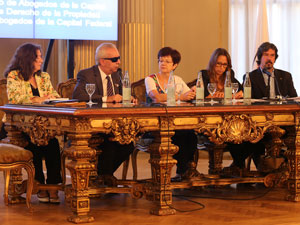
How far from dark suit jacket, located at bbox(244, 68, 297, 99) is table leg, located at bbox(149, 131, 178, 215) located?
1733mm

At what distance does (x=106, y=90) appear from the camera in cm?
498

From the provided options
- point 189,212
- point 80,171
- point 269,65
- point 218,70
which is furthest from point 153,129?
point 269,65

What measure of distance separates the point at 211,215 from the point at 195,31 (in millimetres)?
4189

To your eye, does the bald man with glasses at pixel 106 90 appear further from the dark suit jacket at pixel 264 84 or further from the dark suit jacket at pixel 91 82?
the dark suit jacket at pixel 264 84

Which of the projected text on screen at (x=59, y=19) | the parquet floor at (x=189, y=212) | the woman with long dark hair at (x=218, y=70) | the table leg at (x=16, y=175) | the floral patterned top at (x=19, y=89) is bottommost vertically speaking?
the parquet floor at (x=189, y=212)

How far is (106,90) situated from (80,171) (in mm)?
1340

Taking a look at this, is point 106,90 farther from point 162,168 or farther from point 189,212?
point 189,212

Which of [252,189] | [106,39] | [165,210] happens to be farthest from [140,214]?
[106,39]

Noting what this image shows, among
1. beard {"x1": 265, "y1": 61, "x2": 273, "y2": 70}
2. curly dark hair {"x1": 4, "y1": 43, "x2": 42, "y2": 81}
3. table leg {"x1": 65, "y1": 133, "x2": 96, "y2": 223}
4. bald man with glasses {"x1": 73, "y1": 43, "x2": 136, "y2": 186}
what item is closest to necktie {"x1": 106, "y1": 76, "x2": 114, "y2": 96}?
bald man with glasses {"x1": 73, "y1": 43, "x2": 136, "y2": 186}

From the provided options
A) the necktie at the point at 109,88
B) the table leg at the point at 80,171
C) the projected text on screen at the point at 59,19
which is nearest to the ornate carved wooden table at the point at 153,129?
the table leg at the point at 80,171

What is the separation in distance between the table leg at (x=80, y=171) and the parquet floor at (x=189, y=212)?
109 millimetres

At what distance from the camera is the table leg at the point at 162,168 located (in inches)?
157

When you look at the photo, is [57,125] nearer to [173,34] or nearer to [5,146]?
[5,146]

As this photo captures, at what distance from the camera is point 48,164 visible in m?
4.55
